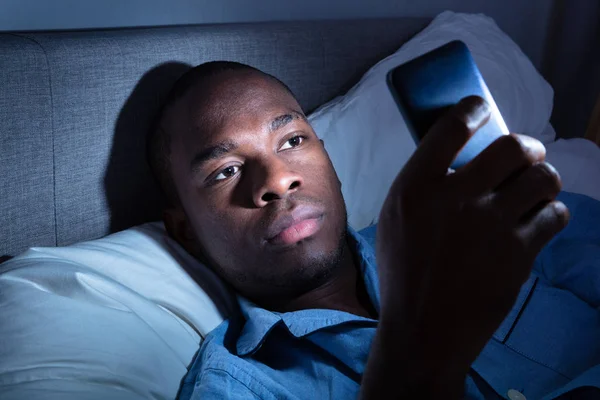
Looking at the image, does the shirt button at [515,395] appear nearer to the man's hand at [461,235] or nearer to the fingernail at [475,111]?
the man's hand at [461,235]

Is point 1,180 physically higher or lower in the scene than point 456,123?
lower

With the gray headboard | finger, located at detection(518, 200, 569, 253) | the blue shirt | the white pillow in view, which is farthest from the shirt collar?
the white pillow

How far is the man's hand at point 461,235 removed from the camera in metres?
0.42

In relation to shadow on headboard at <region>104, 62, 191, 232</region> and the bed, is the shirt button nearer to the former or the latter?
the bed

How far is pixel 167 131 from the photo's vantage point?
100cm

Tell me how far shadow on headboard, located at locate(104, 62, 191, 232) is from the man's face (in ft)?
0.26

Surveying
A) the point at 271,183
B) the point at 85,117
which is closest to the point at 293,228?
the point at 271,183

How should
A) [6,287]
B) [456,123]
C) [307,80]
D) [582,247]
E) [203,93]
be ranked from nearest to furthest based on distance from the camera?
[456,123], [6,287], [203,93], [582,247], [307,80]

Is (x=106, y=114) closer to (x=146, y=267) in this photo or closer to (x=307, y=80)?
(x=146, y=267)

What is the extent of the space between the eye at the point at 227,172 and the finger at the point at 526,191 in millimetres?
571

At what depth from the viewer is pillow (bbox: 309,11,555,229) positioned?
1292mm

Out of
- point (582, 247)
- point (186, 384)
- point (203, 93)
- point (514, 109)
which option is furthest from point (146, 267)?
point (514, 109)

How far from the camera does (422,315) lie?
0.44m

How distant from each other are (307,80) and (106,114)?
0.53m
